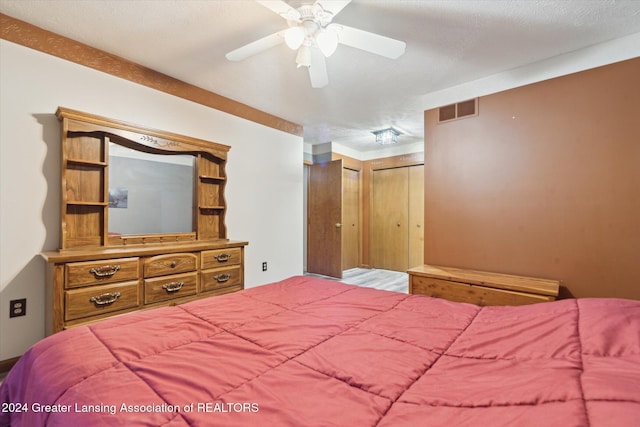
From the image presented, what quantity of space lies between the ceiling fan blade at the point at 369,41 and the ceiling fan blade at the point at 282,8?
0.22 meters

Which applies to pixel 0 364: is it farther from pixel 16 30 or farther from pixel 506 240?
pixel 506 240

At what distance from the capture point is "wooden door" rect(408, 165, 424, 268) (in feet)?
16.9

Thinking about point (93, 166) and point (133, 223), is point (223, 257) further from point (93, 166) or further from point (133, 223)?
point (93, 166)

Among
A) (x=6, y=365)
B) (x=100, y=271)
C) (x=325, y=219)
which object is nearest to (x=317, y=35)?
(x=100, y=271)

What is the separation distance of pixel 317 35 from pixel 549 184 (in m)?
2.27

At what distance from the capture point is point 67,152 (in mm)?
2219

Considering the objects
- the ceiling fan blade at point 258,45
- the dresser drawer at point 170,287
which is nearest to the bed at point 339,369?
the dresser drawer at point 170,287

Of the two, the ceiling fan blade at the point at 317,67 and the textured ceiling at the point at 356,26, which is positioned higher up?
the textured ceiling at the point at 356,26

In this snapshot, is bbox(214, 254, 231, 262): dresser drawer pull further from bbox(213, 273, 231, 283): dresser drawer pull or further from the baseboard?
the baseboard

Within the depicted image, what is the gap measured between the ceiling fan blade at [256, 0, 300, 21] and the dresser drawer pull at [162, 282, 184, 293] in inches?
83.2

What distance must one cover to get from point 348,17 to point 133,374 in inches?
89.7

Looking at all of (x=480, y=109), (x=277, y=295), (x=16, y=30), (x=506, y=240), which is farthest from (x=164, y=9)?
(x=506, y=240)

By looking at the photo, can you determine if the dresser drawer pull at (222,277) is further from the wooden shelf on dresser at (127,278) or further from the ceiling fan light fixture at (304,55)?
the ceiling fan light fixture at (304,55)

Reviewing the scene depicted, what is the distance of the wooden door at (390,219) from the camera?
535 cm
